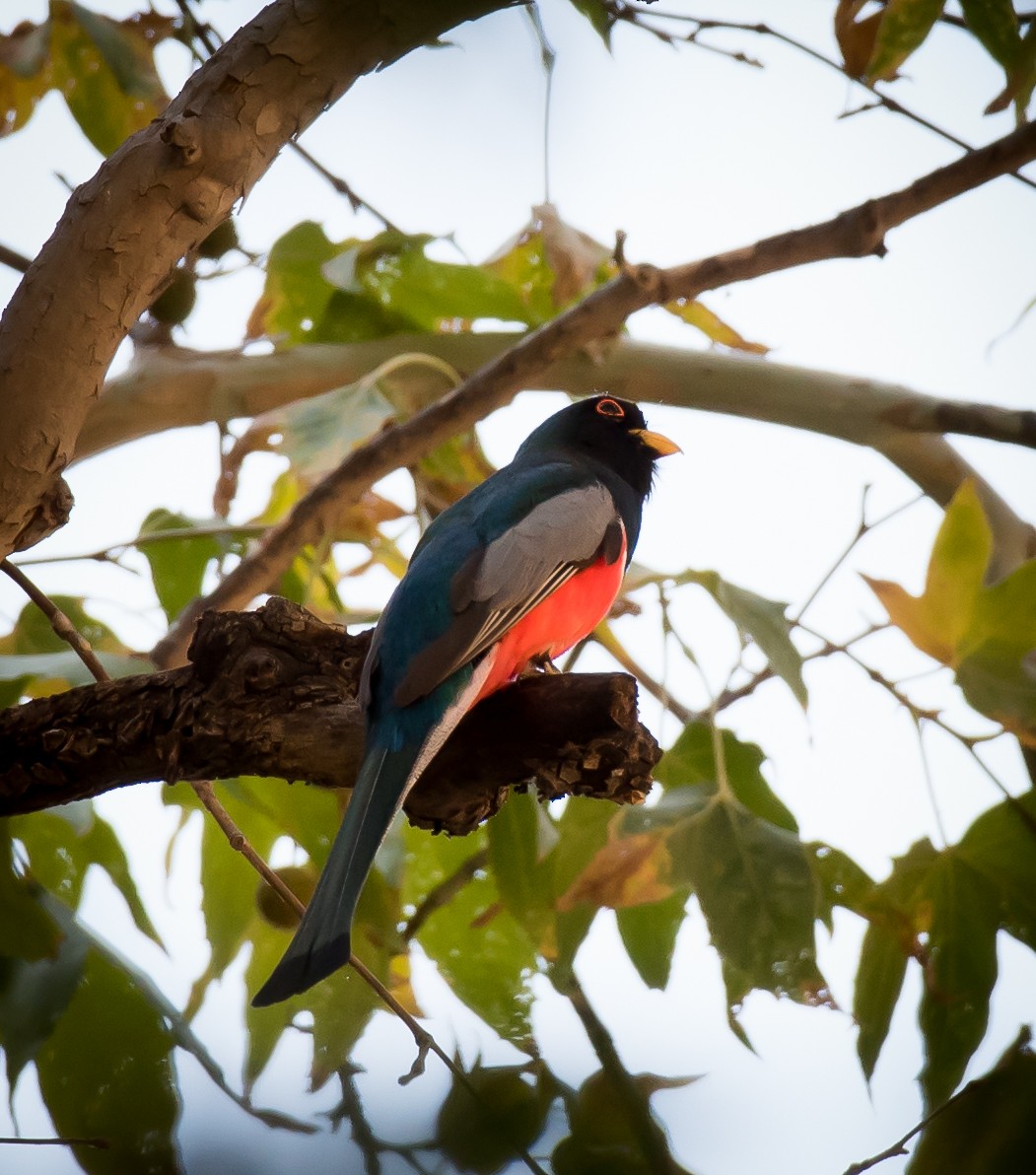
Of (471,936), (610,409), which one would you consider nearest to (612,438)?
(610,409)

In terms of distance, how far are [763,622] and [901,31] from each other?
43.0 inches

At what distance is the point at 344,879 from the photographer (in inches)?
74.0

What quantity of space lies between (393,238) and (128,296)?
171 cm

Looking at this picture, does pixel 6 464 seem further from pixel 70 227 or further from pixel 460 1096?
pixel 460 1096

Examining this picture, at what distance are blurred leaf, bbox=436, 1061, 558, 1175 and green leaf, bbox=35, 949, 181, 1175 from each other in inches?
17.2

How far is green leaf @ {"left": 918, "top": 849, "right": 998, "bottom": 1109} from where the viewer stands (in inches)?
91.9

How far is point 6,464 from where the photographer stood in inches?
63.4

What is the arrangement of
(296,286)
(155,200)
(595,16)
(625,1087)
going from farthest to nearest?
(296,286) < (625,1087) < (595,16) < (155,200)

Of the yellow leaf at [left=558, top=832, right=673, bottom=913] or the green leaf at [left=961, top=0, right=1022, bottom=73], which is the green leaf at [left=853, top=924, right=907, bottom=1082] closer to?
the yellow leaf at [left=558, top=832, right=673, bottom=913]

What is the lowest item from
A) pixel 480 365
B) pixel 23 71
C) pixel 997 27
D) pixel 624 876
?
pixel 624 876

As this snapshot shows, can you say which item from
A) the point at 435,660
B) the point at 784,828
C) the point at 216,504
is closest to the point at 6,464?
the point at 435,660

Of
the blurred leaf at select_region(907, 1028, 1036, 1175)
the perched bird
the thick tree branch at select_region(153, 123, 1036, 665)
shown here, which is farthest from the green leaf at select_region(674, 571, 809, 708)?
the blurred leaf at select_region(907, 1028, 1036, 1175)

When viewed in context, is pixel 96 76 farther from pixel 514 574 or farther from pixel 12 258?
pixel 514 574

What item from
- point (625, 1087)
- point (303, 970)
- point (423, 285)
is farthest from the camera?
point (423, 285)
